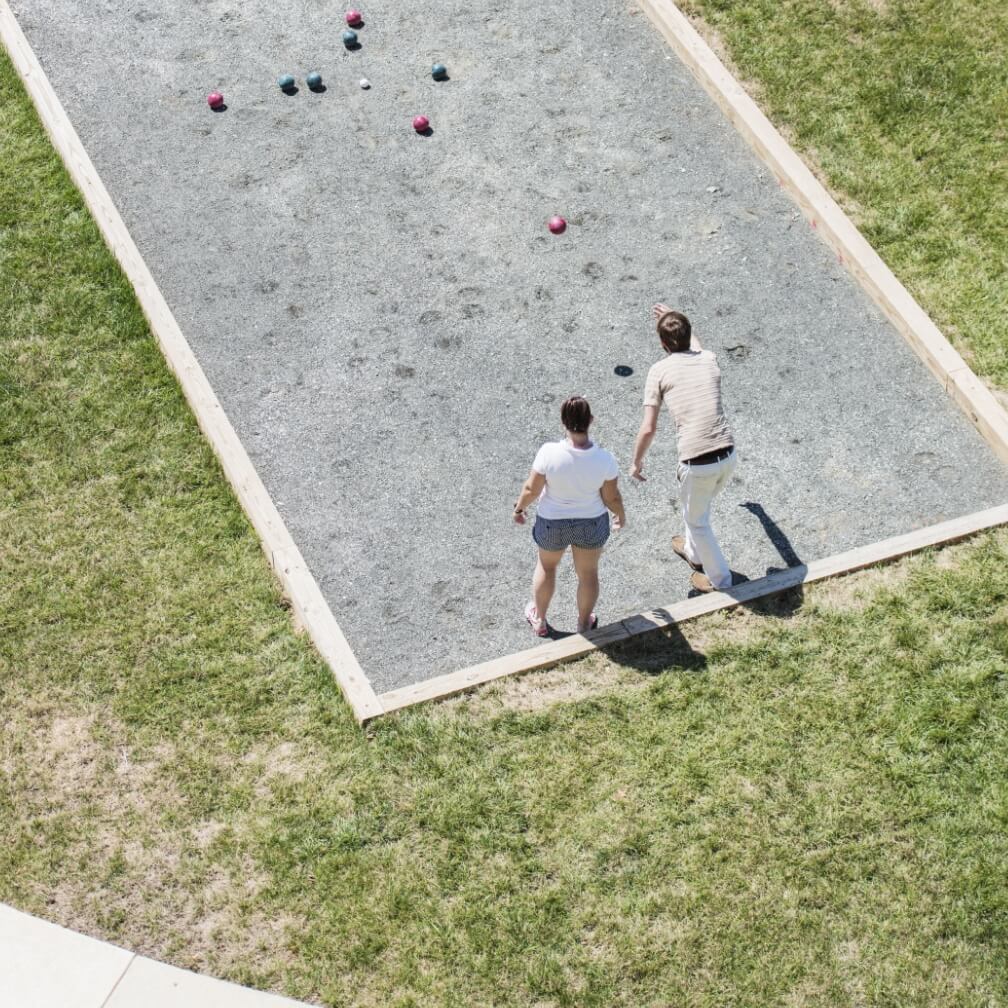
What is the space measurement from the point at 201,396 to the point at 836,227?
5.29m

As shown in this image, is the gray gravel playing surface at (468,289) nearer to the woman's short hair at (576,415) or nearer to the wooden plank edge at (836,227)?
the wooden plank edge at (836,227)

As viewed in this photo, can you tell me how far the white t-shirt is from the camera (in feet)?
26.2

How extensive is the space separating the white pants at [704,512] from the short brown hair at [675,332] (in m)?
0.73

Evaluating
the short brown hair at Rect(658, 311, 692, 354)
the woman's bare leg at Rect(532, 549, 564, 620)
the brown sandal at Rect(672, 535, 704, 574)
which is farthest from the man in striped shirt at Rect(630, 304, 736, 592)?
the woman's bare leg at Rect(532, 549, 564, 620)

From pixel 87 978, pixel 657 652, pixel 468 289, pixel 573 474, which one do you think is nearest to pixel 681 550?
pixel 657 652

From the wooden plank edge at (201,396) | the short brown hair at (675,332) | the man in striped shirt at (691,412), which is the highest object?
the short brown hair at (675,332)

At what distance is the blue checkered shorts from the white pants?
788mm

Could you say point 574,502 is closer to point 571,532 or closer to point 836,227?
point 571,532

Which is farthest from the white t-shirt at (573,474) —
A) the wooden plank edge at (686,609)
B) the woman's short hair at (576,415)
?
the wooden plank edge at (686,609)

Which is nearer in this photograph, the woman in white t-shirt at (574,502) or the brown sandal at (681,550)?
the woman in white t-shirt at (574,502)

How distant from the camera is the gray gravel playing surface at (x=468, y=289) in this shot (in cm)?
977

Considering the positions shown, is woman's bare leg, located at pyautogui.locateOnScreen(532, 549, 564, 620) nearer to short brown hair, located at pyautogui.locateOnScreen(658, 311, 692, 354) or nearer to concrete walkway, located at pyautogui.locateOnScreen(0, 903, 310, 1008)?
short brown hair, located at pyautogui.locateOnScreen(658, 311, 692, 354)

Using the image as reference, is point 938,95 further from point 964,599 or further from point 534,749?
point 534,749

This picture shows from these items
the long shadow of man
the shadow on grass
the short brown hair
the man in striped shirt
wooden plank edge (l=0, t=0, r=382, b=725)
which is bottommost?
wooden plank edge (l=0, t=0, r=382, b=725)
